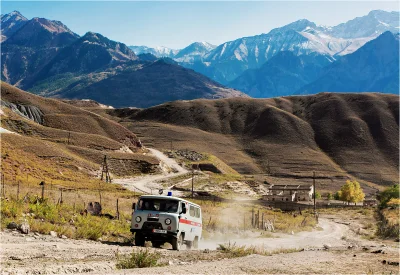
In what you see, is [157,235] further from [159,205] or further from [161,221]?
[159,205]

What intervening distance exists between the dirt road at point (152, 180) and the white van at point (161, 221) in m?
55.1

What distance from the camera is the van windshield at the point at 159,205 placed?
2008 cm

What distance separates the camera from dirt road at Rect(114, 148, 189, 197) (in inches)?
3218

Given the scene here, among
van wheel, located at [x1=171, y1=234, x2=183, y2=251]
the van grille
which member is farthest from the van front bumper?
van wheel, located at [x1=171, y1=234, x2=183, y2=251]

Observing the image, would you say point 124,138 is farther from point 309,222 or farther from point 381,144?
point 381,144

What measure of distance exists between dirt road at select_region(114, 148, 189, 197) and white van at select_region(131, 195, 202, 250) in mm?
55109

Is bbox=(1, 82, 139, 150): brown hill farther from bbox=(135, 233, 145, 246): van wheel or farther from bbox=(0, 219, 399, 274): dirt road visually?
bbox=(0, 219, 399, 274): dirt road

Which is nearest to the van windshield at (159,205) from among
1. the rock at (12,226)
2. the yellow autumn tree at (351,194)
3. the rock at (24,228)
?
the rock at (24,228)

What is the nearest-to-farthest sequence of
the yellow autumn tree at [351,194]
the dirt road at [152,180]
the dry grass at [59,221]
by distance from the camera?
the dry grass at [59,221]
the dirt road at [152,180]
the yellow autumn tree at [351,194]

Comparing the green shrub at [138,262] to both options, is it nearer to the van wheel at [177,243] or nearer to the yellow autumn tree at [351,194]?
the van wheel at [177,243]

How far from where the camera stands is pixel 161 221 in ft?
63.8

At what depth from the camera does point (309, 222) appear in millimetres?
55125

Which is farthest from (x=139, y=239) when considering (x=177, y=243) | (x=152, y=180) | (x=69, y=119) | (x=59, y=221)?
(x=69, y=119)

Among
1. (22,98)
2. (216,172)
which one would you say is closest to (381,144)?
(216,172)
